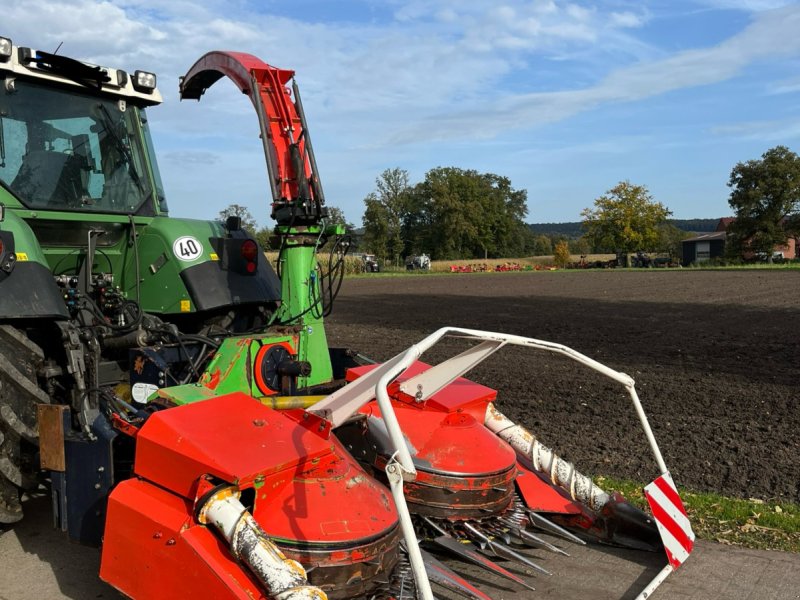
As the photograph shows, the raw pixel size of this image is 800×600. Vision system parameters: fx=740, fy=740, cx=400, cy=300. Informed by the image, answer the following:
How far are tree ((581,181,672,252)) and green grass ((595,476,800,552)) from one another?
65.7 metres

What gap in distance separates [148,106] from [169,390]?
2.64m

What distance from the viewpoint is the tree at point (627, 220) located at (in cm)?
6769

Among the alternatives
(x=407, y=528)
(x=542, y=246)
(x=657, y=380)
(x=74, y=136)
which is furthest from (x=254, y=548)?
(x=542, y=246)

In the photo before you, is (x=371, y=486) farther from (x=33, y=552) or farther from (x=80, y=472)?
(x=33, y=552)

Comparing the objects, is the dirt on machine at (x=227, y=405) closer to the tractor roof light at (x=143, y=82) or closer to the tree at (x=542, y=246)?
the tractor roof light at (x=143, y=82)

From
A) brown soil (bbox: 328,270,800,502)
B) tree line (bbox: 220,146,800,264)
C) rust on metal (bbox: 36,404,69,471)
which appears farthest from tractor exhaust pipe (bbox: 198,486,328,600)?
tree line (bbox: 220,146,800,264)

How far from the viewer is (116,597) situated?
3238 mm

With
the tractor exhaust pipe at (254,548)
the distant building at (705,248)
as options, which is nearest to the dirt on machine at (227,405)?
the tractor exhaust pipe at (254,548)

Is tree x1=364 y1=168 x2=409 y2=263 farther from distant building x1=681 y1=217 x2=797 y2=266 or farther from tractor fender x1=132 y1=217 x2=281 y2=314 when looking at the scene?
tractor fender x1=132 y1=217 x2=281 y2=314

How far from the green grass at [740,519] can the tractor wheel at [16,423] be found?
10.8ft

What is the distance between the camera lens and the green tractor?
10.8ft

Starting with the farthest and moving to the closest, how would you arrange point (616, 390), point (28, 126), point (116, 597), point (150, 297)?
1. point (616, 390)
2. point (150, 297)
3. point (28, 126)
4. point (116, 597)

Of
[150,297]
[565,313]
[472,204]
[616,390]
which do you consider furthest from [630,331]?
[472,204]

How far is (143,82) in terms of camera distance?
4914 mm
